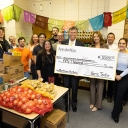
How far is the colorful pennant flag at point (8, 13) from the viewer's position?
4653 millimetres

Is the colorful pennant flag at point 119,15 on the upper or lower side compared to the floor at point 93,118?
upper

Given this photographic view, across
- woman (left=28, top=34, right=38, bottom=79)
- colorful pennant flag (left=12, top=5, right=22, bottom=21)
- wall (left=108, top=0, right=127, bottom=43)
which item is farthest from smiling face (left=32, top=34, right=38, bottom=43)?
wall (left=108, top=0, right=127, bottom=43)

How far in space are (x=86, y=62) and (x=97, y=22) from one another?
2.18 m

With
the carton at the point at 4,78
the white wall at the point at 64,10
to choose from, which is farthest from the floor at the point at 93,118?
the white wall at the point at 64,10

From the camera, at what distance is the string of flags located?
3.80m

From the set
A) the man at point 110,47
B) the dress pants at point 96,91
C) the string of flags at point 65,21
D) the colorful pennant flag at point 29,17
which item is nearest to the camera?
the dress pants at point 96,91

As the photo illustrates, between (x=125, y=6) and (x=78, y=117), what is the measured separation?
2991 mm

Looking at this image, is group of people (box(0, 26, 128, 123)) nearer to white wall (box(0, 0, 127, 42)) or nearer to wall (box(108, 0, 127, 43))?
wall (box(108, 0, 127, 43))

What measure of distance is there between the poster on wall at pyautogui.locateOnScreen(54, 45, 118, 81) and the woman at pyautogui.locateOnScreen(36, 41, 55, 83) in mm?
115

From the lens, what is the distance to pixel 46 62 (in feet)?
8.33

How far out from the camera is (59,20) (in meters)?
4.70

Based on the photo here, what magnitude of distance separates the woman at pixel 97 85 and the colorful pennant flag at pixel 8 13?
3283 mm

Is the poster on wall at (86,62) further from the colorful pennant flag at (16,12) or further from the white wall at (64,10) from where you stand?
the colorful pennant flag at (16,12)

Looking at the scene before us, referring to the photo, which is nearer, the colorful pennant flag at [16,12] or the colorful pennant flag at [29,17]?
the colorful pennant flag at [16,12]
